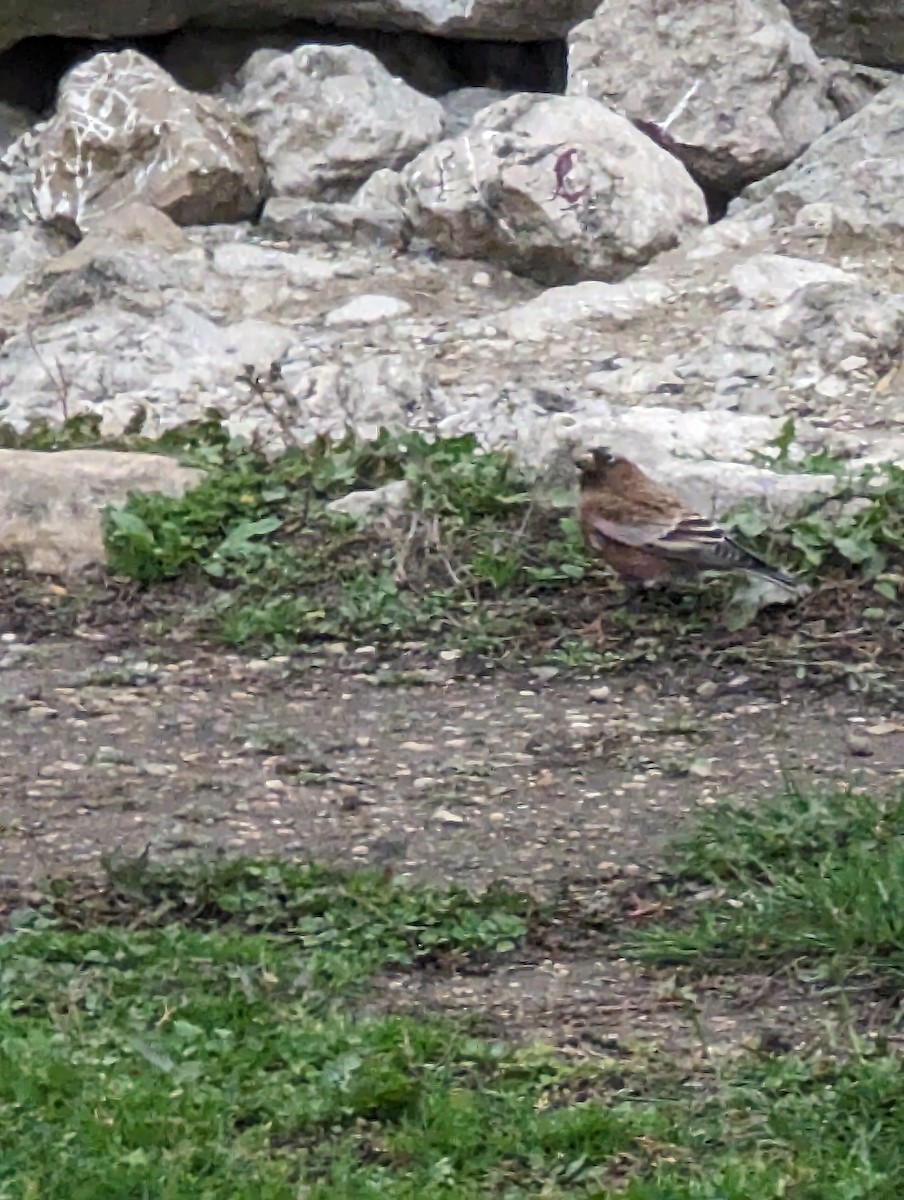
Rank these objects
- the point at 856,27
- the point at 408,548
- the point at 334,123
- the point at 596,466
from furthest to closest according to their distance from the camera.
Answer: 1. the point at 856,27
2. the point at 334,123
3. the point at 408,548
4. the point at 596,466

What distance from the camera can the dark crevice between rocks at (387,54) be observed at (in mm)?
11250

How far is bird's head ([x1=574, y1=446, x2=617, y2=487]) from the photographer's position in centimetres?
634

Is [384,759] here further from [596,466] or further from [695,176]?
[695,176]

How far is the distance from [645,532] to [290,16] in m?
6.24

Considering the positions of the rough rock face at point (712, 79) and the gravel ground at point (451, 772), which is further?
the rough rock face at point (712, 79)

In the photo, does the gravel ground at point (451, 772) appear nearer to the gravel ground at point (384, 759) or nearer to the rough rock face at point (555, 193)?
the gravel ground at point (384, 759)

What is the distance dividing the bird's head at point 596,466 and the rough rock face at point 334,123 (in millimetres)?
4172

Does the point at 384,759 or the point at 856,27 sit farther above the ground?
the point at 856,27

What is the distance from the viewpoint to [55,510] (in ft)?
22.5

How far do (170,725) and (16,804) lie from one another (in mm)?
710

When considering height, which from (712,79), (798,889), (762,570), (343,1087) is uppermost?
(712,79)

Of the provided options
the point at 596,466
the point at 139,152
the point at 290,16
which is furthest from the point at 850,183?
the point at 290,16

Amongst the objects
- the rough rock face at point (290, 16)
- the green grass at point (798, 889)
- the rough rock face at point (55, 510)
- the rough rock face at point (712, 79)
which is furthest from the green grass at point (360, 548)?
the rough rock face at point (290, 16)

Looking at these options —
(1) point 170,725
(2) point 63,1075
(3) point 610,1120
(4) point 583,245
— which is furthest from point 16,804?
(4) point 583,245
